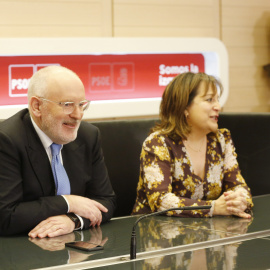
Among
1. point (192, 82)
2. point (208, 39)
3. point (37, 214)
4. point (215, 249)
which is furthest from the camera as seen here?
point (208, 39)

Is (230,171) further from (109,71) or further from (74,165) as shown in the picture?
(109,71)

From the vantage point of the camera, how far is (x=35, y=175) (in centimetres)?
243

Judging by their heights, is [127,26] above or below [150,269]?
above

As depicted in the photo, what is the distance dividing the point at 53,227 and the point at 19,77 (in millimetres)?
1622

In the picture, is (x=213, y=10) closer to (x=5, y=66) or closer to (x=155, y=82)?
(x=155, y=82)

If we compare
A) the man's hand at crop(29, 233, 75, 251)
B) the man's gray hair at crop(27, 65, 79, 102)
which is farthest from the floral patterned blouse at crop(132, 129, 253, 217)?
the man's gray hair at crop(27, 65, 79, 102)

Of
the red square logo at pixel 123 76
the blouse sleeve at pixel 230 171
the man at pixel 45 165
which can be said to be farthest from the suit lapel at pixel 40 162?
the red square logo at pixel 123 76

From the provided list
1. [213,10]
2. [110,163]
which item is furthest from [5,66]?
[213,10]

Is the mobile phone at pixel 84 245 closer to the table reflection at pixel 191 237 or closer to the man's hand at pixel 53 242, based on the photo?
the man's hand at pixel 53 242

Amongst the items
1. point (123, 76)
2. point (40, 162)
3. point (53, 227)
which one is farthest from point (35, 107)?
point (123, 76)

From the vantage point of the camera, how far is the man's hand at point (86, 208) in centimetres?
238

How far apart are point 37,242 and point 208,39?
8.71 feet

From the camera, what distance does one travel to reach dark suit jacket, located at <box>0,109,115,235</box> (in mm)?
2283

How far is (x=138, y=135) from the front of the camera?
3.45m
